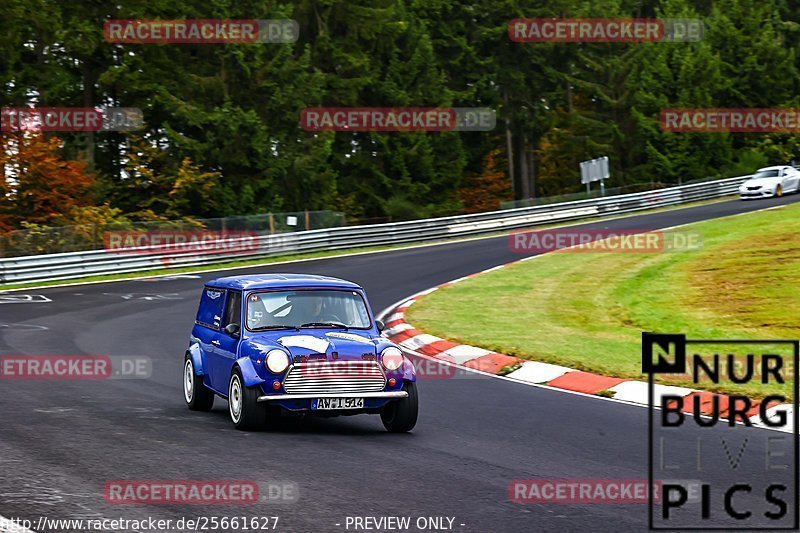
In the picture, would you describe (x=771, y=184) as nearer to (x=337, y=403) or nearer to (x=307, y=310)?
(x=307, y=310)

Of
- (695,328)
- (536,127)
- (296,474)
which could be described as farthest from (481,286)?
(536,127)

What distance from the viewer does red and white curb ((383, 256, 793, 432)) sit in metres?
11.2

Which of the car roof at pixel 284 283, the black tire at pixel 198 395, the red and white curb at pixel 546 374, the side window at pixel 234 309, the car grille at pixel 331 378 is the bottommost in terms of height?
the red and white curb at pixel 546 374

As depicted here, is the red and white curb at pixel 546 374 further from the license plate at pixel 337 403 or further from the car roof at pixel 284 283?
the license plate at pixel 337 403

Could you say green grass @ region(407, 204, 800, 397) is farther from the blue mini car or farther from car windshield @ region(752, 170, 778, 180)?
car windshield @ region(752, 170, 778, 180)

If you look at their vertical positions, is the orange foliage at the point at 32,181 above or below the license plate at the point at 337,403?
above

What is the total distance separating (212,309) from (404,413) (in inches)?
120

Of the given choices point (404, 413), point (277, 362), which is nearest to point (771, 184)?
point (404, 413)

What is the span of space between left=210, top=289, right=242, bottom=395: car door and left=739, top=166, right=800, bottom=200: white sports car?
40.1 meters

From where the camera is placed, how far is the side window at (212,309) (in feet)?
38.7

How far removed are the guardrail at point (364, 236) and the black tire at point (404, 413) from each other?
76.7 feet

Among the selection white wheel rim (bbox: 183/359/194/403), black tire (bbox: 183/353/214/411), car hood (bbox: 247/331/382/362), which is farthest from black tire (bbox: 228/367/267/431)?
white wheel rim (bbox: 183/359/194/403)

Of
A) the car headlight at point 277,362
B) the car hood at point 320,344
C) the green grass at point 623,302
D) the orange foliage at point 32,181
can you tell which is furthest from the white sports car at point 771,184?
the car headlight at point 277,362

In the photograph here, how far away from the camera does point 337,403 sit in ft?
32.9
